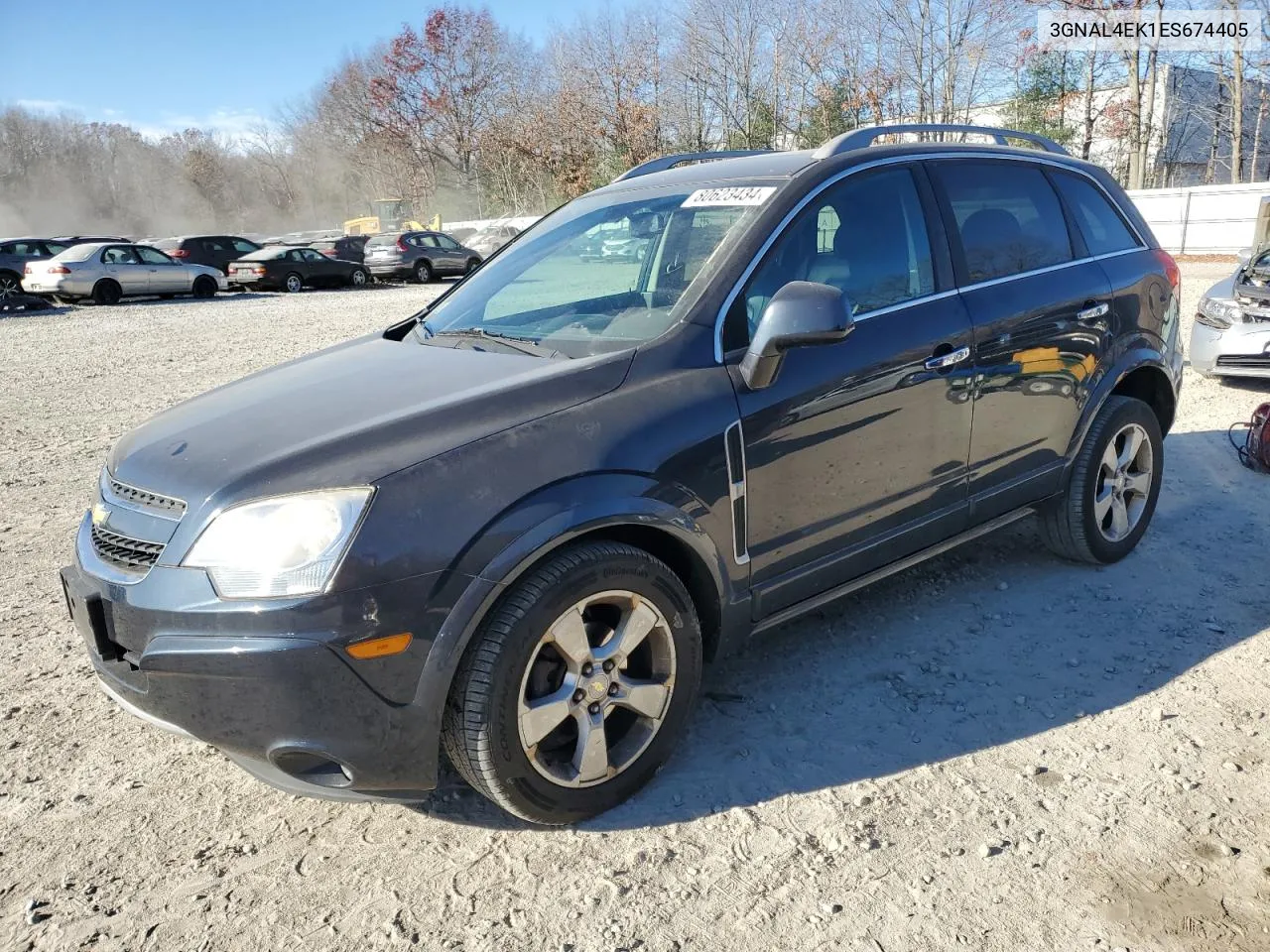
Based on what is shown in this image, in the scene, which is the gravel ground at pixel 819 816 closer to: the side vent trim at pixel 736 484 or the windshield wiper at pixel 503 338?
the side vent trim at pixel 736 484

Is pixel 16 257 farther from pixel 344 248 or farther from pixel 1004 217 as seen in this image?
pixel 1004 217

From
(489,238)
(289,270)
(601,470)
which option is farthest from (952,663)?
(489,238)

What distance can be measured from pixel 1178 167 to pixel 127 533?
53882 mm

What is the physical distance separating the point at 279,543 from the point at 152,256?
922 inches

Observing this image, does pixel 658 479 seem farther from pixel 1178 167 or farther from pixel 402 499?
pixel 1178 167

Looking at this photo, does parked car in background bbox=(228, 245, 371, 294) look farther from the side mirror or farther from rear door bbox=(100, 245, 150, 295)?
the side mirror

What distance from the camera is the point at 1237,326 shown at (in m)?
7.77

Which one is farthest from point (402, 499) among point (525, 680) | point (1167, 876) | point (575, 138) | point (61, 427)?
point (575, 138)

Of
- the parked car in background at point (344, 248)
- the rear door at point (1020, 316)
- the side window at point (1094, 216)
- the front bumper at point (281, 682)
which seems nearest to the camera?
the front bumper at point (281, 682)

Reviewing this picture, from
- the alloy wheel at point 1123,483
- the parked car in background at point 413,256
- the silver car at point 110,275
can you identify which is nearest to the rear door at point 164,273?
the silver car at point 110,275

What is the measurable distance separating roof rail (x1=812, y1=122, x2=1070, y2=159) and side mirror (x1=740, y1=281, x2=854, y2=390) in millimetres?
867

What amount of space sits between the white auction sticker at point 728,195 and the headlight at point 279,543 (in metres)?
1.70

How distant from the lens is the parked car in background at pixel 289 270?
2478cm

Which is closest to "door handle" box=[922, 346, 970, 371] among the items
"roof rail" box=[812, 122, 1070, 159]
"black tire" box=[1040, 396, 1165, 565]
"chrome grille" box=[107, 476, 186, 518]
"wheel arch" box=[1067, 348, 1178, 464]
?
"roof rail" box=[812, 122, 1070, 159]
